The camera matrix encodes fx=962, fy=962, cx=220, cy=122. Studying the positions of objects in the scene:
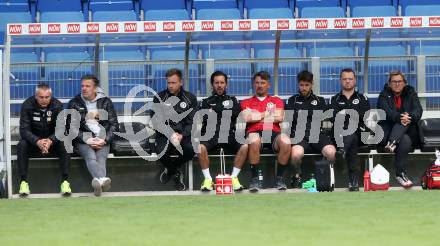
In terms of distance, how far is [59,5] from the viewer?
1784 centimetres

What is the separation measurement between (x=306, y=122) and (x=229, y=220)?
5.13m

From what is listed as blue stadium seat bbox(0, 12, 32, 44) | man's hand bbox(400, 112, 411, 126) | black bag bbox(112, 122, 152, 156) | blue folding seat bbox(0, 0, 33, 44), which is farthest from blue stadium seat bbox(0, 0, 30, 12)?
man's hand bbox(400, 112, 411, 126)

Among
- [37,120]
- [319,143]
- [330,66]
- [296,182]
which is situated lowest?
[296,182]

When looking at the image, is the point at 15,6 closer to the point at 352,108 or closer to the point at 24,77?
the point at 24,77

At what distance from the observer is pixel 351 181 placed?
1260 centimetres

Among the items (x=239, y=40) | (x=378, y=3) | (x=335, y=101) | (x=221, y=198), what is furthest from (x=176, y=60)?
(x=378, y=3)

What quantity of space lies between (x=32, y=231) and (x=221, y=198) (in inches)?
152

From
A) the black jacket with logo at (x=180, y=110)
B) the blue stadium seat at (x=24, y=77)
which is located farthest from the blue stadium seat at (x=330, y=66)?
the blue stadium seat at (x=24, y=77)

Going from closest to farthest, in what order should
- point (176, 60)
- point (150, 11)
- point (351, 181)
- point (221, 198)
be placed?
point (221, 198)
point (351, 181)
point (176, 60)
point (150, 11)

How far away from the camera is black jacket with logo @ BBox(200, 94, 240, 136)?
12914 mm

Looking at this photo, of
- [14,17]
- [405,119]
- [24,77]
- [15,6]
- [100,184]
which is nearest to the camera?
[100,184]

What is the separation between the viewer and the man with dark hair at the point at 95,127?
40.9 ft

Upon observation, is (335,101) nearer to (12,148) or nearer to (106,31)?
(106,31)

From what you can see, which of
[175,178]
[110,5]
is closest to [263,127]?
[175,178]
